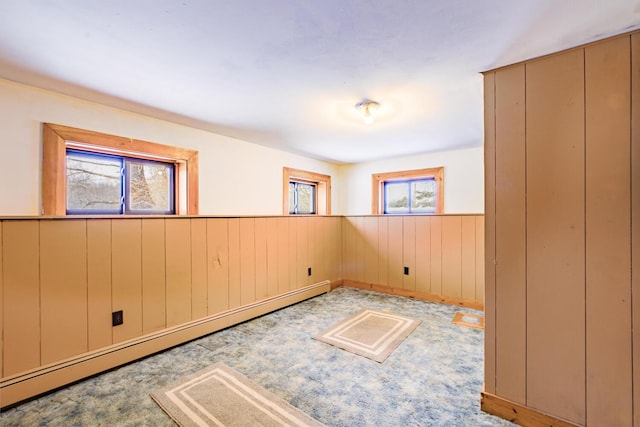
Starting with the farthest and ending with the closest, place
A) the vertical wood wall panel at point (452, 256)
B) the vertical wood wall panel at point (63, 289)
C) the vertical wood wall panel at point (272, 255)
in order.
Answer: the vertical wood wall panel at point (452, 256) < the vertical wood wall panel at point (272, 255) < the vertical wood wall panel at point (63, 289)

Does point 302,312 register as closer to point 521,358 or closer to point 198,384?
point 198,384

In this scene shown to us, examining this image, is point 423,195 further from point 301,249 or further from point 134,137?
point 134,137

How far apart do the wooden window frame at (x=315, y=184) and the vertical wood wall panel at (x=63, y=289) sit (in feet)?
8.11

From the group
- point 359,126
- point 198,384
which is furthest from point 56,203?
point 359,126

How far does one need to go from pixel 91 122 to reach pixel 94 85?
17.2 inches

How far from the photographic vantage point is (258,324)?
306cm

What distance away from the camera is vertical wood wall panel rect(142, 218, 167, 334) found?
2.41 metres

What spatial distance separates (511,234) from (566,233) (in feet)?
0.79

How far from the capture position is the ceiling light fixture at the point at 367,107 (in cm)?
245

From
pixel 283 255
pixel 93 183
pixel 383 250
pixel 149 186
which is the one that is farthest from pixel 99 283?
pixel 383 250

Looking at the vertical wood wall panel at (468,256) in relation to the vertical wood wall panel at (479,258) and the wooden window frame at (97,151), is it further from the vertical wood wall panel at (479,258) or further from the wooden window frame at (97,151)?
the wooden window frame at (97,151)

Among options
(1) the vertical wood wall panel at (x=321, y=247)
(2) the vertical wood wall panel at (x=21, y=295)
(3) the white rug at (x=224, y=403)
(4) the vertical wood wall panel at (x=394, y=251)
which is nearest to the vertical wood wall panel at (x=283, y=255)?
(1) the vertical wood wall panel at (x=321, y=247)

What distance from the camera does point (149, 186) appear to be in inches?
116

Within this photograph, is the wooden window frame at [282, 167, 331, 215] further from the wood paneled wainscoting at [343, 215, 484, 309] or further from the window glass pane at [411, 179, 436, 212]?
the window glass pane at [411, 179, 436, 212]
